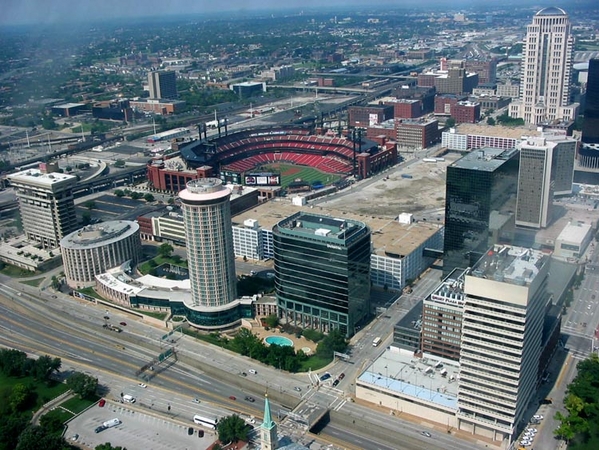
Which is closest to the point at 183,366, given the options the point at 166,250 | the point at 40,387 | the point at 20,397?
the point at 40,387

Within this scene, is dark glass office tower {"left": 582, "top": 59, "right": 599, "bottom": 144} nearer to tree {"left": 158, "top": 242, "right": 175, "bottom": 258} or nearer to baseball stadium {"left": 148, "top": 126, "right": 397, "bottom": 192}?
baseball stadium {"left": 148, "top": 126, "right": 397, "bottom": 192}

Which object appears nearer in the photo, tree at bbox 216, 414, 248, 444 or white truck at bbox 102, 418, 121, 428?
tree at bbox 216, 414, 248, 444

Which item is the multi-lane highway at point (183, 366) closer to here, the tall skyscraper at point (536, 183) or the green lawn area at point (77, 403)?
the green lawn area at point (77, 403)

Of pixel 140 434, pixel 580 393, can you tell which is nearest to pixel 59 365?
pixel 140 434

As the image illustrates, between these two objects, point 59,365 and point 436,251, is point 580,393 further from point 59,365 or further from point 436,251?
point 59,365

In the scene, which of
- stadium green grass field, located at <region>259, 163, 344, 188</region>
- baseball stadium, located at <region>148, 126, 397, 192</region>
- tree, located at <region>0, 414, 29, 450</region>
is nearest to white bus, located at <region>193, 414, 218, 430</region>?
tree, located at <region>0, 414, 29, 450</region>

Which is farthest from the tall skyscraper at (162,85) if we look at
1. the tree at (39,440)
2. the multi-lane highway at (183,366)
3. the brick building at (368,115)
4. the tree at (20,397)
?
the tree at (39,440)

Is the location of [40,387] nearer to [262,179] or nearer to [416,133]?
[262,179]
